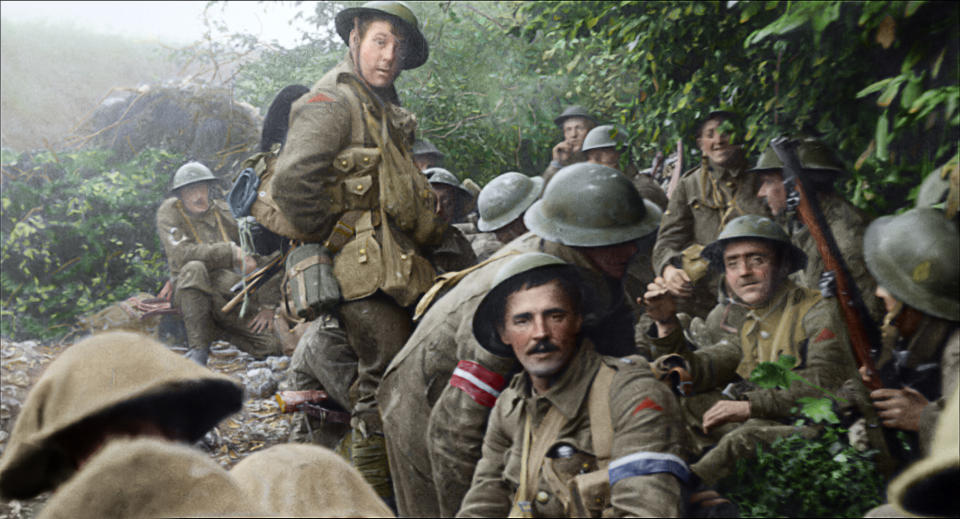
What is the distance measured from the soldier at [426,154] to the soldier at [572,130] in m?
0.54

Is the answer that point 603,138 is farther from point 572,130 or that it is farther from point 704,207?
point 704,207

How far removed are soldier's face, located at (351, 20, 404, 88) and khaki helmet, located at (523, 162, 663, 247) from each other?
96 centimetres

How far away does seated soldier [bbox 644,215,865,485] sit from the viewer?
2188mm

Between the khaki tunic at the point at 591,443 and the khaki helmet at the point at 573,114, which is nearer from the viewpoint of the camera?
the khaki tunic at the point at 591,443

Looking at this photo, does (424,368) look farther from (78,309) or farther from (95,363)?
(78,309)

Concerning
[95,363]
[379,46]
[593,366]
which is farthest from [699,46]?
A: [95,363]

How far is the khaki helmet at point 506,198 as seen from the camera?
315cm

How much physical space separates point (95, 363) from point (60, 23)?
3.92m

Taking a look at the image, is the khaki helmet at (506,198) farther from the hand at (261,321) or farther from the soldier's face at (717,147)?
the hand at (261,321)

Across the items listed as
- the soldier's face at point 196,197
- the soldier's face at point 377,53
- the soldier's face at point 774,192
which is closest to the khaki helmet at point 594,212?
the soldier's face at point 774,192

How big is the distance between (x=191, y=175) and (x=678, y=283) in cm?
247

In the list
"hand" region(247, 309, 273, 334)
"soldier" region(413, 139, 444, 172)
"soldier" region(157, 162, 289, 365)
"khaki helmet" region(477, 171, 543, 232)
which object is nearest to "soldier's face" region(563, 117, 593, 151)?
"khaki helmet" region(477, 171, 543, 232)

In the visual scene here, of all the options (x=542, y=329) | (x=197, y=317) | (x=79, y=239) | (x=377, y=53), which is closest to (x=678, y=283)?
(x=542, y=329)

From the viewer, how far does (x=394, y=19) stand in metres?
2.90
